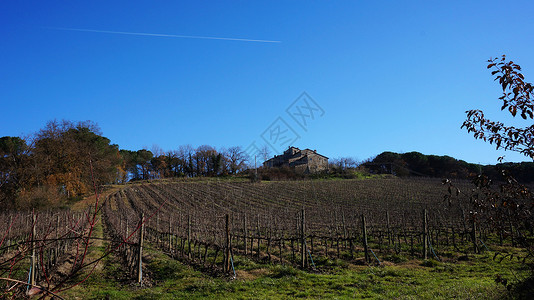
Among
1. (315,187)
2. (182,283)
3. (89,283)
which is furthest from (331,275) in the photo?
(315,187)

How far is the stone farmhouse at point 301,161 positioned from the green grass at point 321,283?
59.8 metres

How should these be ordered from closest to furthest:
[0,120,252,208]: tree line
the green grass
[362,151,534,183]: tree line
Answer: the green grass
[0,120,252,208]: tree line
[362,151,534,183]: tree line

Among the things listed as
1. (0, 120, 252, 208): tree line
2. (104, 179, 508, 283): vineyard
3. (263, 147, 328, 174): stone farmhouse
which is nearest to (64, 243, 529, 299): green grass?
(104, 179, 508, 283): vineyard

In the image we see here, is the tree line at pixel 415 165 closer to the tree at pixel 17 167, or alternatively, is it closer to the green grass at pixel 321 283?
the green grass at pixel 321 283

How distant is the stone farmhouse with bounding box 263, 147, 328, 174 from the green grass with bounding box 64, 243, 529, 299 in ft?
196

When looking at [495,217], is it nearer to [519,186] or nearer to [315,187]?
[519,186]

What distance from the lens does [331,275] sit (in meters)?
11.2

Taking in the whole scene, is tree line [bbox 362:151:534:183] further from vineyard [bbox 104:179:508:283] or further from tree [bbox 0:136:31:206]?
tree [bbox 0:136:31:206]

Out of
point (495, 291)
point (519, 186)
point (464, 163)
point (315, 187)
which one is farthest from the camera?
point (464, 163)

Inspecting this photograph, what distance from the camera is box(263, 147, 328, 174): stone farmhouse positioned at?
73625 millimetres

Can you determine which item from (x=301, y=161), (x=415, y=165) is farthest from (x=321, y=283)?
(x=415, y=165)

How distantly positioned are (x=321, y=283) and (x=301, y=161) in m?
67.1

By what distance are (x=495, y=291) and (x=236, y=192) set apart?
1783 inches

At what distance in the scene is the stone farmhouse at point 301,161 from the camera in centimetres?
7362
